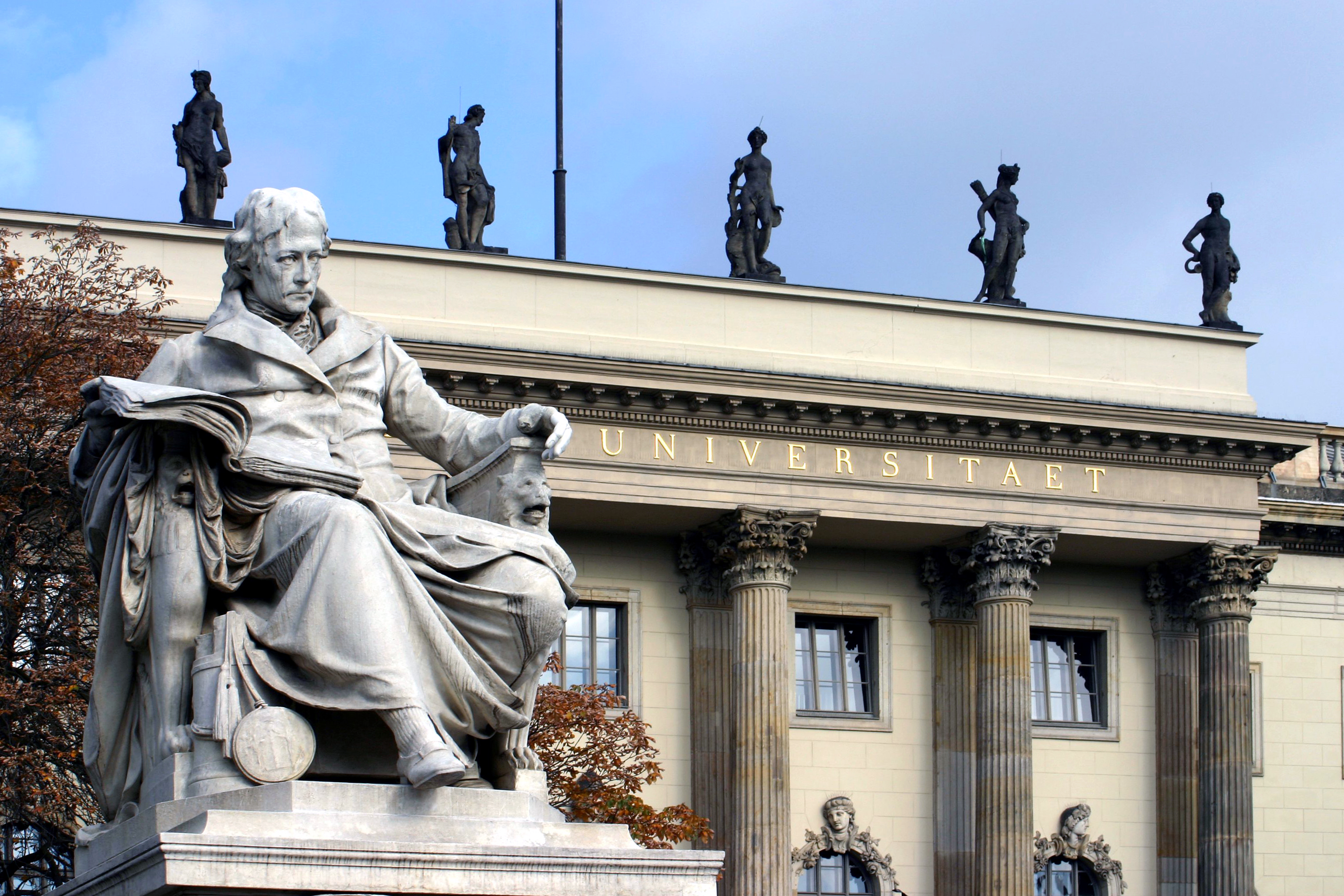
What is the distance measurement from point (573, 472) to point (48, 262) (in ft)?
33.1

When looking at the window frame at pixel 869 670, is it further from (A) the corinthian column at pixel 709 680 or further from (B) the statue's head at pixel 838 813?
(A) the corinthian column at pixel 709 680

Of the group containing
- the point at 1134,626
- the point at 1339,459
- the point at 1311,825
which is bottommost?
the point at 1311,825

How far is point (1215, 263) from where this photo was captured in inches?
1516

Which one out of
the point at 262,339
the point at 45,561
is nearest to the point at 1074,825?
the point at 45,561

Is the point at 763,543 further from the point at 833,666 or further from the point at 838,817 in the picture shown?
the point at 838,817

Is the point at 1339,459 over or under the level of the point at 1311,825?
over

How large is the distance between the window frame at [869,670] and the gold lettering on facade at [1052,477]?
282 cm

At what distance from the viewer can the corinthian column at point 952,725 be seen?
35844 millimetres

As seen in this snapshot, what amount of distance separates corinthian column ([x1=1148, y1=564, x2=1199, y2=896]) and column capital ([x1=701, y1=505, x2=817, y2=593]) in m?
6.19

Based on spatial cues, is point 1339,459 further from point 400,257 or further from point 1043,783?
point 400,257

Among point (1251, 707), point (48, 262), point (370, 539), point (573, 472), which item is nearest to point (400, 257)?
point (573, 472)

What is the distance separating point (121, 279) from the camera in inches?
1104

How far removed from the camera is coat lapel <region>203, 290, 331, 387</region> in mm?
8484

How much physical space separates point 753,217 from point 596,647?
6256 millimetres
